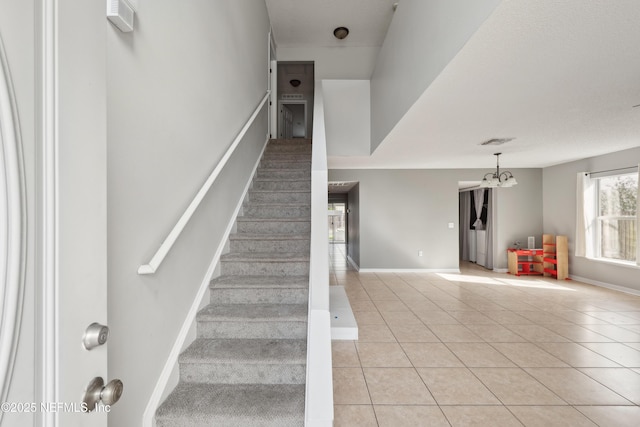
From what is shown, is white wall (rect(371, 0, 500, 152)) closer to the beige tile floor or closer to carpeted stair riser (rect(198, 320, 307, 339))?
carpeted stair riser (rect(198, 320, 307, 339))

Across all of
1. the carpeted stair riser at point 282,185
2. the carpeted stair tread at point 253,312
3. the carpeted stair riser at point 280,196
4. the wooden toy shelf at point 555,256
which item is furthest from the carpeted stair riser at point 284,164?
the wooden toy shelf at point 555,256

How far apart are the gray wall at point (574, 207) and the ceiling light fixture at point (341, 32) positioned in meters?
5.18

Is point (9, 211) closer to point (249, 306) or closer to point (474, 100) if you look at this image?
point (249, 306)

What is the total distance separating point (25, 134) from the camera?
53 cm

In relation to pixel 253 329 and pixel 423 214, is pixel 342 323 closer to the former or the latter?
pixel 253 329

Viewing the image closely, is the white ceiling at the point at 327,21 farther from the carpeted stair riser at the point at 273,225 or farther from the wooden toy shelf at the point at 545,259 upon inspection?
the wooden toy shelf at the point at 545,259

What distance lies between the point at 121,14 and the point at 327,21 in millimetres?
5035

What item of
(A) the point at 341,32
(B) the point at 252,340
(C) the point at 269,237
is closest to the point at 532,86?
(C) the point at 269,237

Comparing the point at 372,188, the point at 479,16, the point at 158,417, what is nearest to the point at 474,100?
the point at 479,16

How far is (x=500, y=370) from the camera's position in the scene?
2477 mm

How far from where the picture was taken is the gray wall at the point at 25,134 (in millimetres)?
505

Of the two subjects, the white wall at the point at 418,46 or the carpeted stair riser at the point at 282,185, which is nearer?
the white wall at the point at 418,46

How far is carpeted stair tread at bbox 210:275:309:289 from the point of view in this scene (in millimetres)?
2176

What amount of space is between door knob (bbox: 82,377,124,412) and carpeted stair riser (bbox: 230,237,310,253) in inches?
78.1
